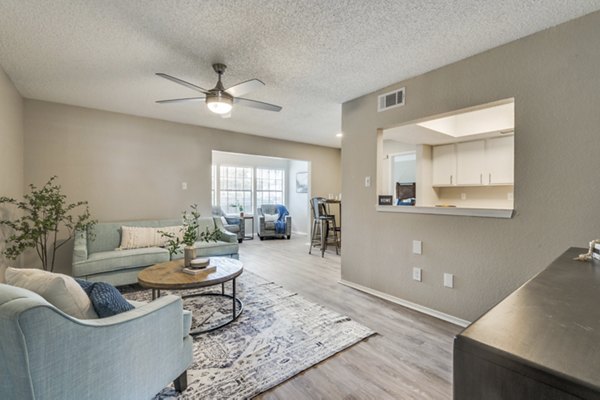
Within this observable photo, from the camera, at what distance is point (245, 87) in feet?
7.84

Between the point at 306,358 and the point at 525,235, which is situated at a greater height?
the point at 525,235

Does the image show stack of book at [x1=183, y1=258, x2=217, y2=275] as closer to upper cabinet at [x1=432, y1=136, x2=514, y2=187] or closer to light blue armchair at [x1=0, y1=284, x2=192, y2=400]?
light blue armchair at [x1=0, y1=284, x2=192, y2=400]

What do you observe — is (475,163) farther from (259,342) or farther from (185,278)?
(185,278)

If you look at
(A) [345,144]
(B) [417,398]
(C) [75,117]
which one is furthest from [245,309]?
(C) [75,117]

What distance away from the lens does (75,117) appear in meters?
3.80

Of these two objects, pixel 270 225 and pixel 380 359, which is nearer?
pixel 380 359

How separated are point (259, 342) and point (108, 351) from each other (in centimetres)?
124

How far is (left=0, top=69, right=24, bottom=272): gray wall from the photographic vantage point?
2684mm

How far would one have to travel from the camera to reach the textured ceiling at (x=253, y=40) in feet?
5.90

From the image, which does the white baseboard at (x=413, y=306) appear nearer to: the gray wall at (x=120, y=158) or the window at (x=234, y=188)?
the gray wall at (x=120, y=158)

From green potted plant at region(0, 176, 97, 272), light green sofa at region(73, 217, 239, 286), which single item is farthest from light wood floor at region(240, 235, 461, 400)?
green potted plant at region(0, 176, 97, 272)

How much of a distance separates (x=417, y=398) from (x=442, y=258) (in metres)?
1.42

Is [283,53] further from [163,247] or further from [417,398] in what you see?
[163,247]

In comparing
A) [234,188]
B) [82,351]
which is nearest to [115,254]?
[82,351]
